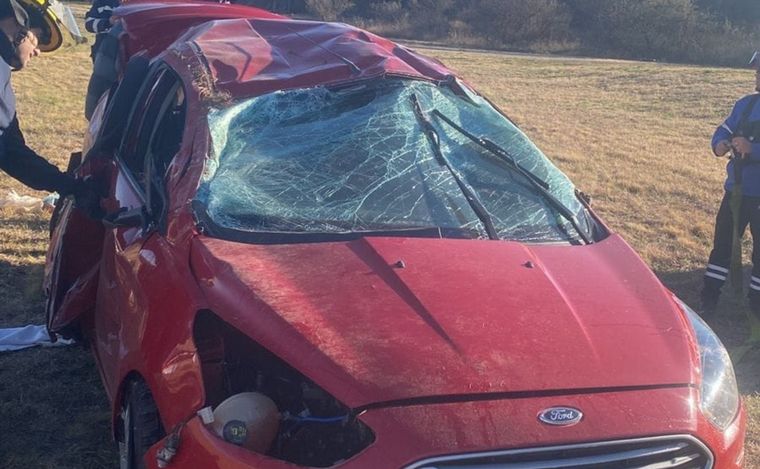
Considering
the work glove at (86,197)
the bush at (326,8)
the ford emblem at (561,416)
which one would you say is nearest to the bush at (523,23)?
the bush at (326,8)

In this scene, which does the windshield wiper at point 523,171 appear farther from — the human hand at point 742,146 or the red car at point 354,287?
the human hand at point 742,146

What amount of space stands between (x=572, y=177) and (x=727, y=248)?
3650 mm

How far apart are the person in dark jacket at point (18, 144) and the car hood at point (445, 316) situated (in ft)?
3.84

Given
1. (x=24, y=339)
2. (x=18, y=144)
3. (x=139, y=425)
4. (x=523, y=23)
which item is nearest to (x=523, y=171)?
(x=139, y=425)

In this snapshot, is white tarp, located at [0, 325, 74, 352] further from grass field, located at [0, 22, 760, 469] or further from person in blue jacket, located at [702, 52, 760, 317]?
person in blue jacket, located at [702, 52, 760, 317]

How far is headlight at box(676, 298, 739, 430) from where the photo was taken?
257 centimetres

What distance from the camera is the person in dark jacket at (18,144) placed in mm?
3809

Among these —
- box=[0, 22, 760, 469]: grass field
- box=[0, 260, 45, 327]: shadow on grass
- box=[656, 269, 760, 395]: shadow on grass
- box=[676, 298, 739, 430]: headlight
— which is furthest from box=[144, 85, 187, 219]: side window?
box=[656, 269, 760, 395]: shadow on grass

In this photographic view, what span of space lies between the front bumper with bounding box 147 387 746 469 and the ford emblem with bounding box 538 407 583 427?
2 cm

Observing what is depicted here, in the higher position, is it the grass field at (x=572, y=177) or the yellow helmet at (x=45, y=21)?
the yellow helmet at (x=45, y=21)

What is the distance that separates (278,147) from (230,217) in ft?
1.60

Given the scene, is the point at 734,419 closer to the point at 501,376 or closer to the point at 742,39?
the point at 501,376

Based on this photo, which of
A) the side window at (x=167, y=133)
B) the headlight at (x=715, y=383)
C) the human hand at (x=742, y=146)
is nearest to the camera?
the headlight at (x=715, y=383)

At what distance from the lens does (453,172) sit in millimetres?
3520
